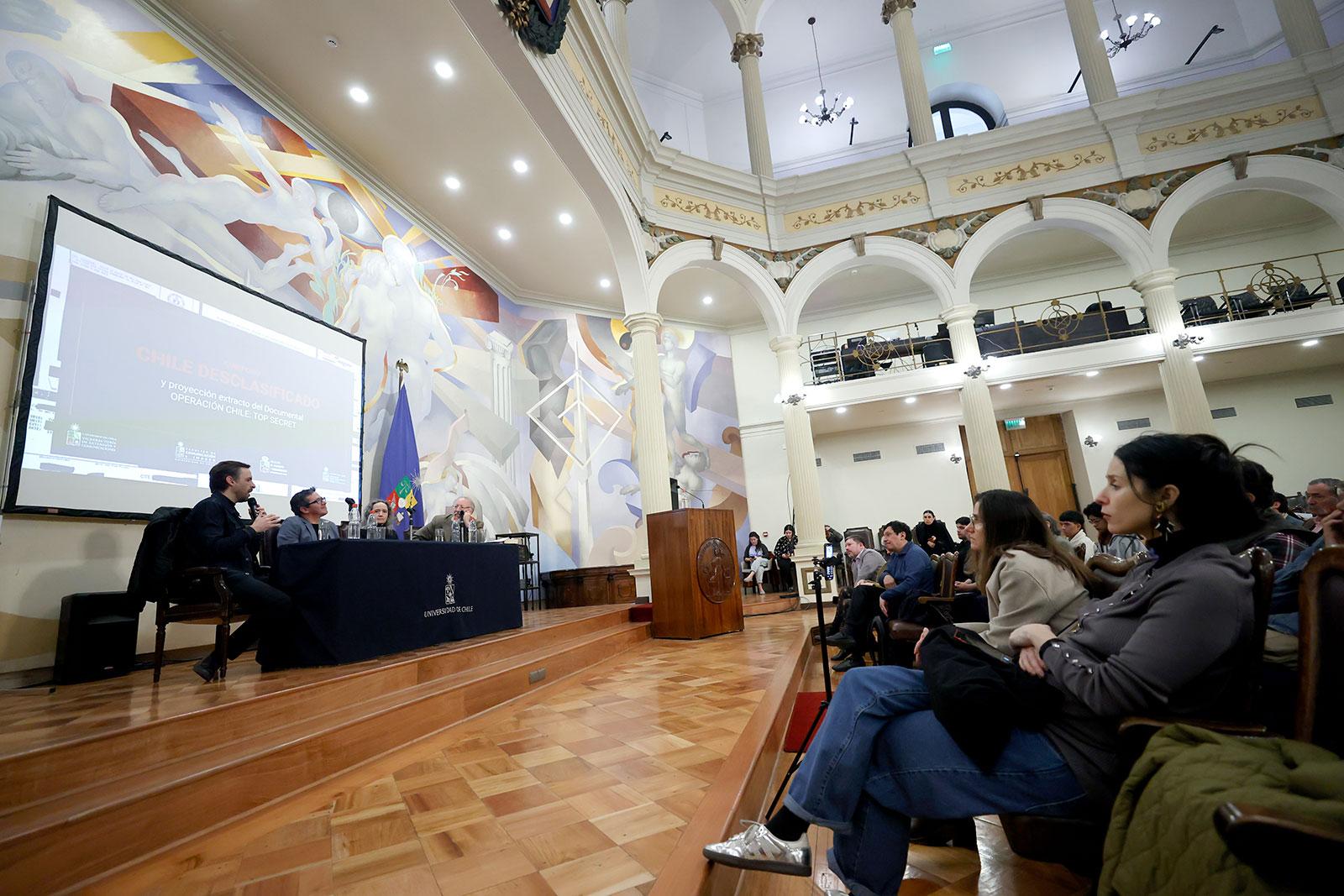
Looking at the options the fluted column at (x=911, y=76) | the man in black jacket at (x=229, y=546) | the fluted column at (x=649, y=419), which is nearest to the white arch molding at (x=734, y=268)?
the fluted column at (x=649, y=419)

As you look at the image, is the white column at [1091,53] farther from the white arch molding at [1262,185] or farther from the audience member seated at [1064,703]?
the audience member seated at [1064,703]

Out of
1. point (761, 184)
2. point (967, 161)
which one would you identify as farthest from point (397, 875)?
point (967, 161)

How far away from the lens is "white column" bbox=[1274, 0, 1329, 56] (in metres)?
7.87

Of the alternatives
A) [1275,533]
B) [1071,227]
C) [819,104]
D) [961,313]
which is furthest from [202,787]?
[819,104]

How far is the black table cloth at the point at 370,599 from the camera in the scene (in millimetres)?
2902

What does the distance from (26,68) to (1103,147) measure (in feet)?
37.5

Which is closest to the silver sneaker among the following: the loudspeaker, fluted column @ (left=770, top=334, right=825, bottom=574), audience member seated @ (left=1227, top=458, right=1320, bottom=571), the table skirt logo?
audience member seated @ (left=1227, top=458, right=1320, bottom=571)

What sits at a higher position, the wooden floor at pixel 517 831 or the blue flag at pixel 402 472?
the blue flag at pixel 402 472

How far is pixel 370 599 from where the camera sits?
10.2 feet

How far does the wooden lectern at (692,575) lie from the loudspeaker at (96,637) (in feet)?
11.4

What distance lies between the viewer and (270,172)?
17.5ft

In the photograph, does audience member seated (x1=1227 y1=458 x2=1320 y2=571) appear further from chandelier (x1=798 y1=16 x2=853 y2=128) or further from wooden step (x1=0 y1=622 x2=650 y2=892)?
chandelier (x1=798 y1=16 x2=853 y2=128)

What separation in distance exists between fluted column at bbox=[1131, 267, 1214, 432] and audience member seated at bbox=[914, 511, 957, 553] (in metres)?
3.44

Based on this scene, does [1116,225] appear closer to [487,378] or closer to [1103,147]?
[1103,147]
